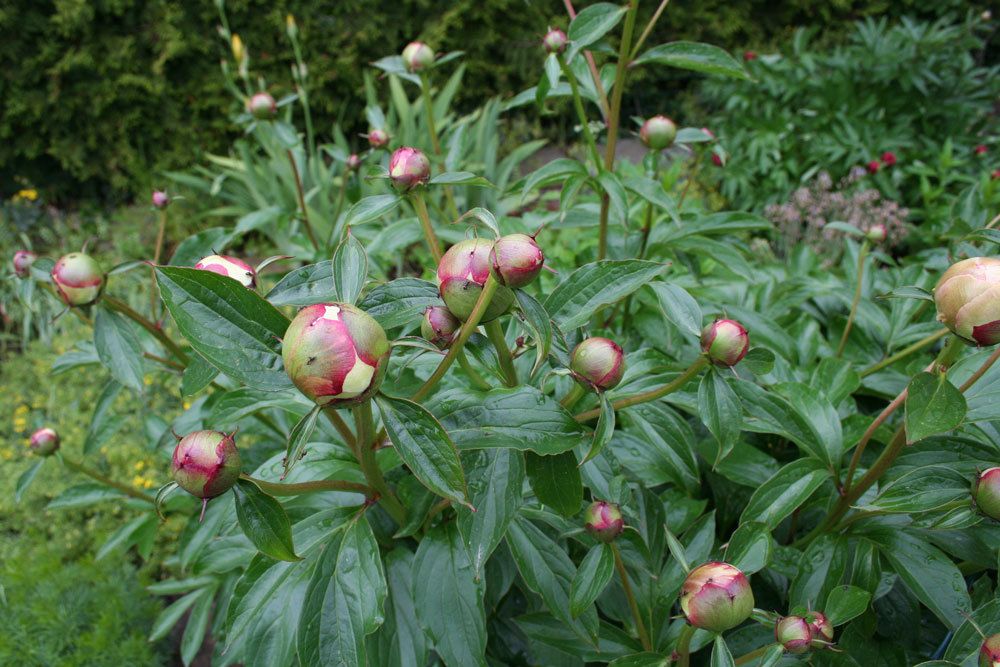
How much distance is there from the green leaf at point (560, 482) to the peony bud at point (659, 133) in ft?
1.67

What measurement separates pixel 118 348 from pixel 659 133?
2.32 feet

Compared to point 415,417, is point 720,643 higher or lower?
lower

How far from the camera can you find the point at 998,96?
2.93m

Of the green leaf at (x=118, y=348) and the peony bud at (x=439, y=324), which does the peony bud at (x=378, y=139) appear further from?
the peony bud at (x=439, y=324)

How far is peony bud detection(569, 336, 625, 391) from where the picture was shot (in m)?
0.52

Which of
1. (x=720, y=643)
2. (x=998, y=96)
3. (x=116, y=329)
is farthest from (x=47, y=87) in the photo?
(x=998, y=96)

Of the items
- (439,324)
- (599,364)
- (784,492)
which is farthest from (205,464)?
(784,492)

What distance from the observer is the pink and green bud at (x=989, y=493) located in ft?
1.72

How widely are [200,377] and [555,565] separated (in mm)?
381

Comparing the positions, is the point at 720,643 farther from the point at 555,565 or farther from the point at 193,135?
the point at 193,135

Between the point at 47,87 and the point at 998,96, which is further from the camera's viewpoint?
the point at 47,87

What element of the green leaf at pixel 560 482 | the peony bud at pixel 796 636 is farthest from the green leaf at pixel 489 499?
the peony bud at pixel 796 636

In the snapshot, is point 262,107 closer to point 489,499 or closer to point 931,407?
point 489,499

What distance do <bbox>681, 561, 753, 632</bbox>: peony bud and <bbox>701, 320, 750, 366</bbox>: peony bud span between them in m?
0.16
